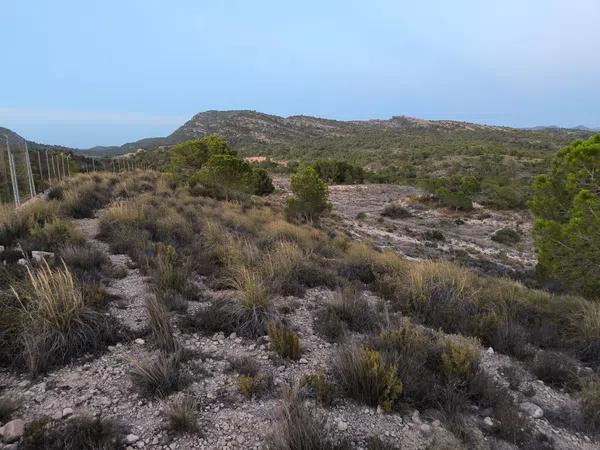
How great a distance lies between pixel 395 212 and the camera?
26016mm

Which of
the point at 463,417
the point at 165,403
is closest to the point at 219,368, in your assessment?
the point at 165,403

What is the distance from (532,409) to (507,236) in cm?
1832

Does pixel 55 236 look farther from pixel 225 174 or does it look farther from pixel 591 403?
pixel 225 174

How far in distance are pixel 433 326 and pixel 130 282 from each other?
15.1 ft

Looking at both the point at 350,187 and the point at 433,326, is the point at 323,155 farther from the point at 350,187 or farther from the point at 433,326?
the point at 433,326

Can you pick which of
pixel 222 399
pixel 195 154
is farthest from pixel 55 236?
pixel 195 154

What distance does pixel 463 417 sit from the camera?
380cm

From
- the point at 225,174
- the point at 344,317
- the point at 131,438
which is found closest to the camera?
the point at 131,438

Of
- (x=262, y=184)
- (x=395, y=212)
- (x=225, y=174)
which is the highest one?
(x=225, y=174)

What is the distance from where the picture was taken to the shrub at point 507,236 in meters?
19.9

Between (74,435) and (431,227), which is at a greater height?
(74,435)

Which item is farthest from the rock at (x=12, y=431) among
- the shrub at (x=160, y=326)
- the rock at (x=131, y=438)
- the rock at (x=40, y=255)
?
the rock at (x=40, y=255)

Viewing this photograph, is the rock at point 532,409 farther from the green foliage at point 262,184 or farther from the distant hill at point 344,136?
the distant hill at point 344,136

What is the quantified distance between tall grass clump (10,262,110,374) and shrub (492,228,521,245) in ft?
64.3
